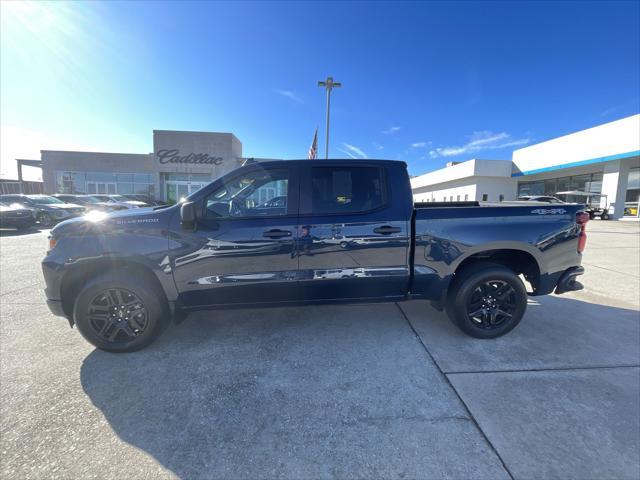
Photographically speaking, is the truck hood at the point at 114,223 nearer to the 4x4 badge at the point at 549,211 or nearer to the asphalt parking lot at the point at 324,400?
the asphalt parking lot at the point at 324,400

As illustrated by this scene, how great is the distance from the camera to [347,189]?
3.21 m

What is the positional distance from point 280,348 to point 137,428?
4.49 ft

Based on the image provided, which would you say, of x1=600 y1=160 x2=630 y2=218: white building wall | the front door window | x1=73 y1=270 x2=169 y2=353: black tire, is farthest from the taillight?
the front door window

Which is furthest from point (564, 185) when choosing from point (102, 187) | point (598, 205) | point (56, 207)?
point (102, 187)

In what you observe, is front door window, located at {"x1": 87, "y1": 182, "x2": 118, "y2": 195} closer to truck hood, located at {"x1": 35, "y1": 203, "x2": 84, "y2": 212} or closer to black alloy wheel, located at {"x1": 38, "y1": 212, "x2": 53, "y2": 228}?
truck hood, located at {"x1": 35, "y1": 203, "x2": 84, "y2": 212}

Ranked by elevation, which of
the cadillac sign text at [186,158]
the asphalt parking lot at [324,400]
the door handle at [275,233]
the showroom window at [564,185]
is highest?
the cadillac sign text at [186,158]

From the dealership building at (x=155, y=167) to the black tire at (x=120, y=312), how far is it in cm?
2435

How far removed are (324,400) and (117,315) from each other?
226cm

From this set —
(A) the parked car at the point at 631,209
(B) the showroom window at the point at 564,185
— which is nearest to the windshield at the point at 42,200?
(A) the parked car at the point at 631,209

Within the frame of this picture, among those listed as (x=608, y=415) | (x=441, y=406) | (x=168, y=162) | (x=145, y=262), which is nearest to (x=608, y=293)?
(x=608, y=415)

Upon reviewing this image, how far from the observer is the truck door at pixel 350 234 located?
3.05 metres

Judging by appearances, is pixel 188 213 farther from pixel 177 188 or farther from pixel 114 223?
pixel 177 188

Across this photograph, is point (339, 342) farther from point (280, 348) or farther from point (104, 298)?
point (104, 298)

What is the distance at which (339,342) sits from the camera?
323cm
